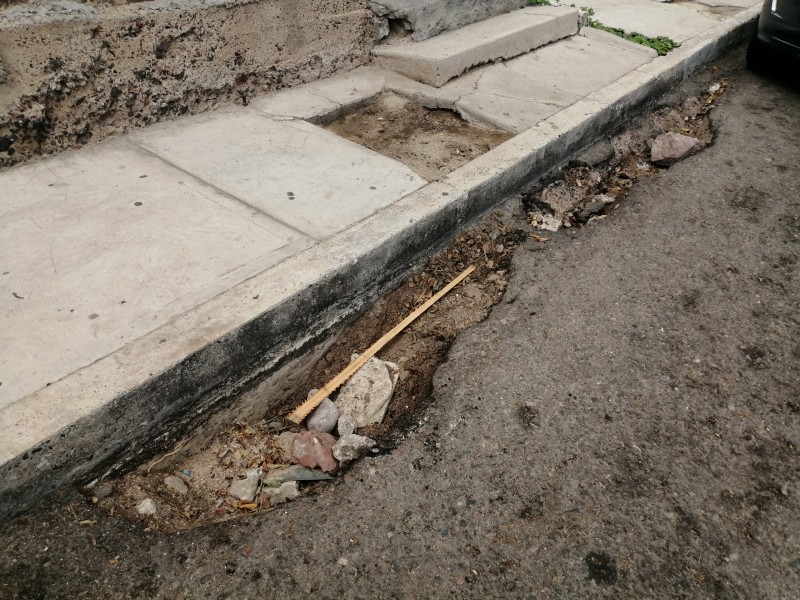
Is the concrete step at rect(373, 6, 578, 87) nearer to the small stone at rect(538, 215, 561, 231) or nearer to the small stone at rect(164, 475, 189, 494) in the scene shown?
the small stone at rect(538, 215, 561, 231)

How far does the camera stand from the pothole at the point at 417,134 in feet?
12.3

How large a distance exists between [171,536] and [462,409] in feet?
3.98

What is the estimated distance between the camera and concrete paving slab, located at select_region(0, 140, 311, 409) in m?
2.21

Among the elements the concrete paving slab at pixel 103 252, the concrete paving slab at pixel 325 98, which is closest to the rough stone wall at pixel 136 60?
the concrete paving slab at pixel 325 98

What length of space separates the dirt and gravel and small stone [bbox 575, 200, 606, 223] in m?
0.14

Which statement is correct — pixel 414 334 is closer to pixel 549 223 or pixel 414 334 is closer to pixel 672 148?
pixel 549 223

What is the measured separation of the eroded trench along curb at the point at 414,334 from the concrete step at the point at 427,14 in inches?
67.4

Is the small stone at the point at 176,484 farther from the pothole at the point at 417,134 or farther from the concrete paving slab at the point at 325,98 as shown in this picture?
the concrete paving slab at the point at 325,98

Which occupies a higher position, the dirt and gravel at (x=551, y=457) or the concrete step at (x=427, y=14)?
the concrete step at (x=427, y=14)

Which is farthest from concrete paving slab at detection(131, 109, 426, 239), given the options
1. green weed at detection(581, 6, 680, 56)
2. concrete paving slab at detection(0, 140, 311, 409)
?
green weed at detection(581, 6, 680, 56)

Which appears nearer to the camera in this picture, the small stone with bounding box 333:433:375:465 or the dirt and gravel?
the dirt and gravel

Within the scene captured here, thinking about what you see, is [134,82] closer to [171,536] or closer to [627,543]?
[171,536]

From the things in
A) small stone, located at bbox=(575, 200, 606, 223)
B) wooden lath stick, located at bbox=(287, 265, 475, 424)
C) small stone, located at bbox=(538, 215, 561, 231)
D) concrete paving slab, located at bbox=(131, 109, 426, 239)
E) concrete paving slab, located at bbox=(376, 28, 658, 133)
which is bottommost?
small stone, located at bbox=(575, 200, 606, 223)

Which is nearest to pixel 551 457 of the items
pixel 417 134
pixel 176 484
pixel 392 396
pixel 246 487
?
pixel 392 396
